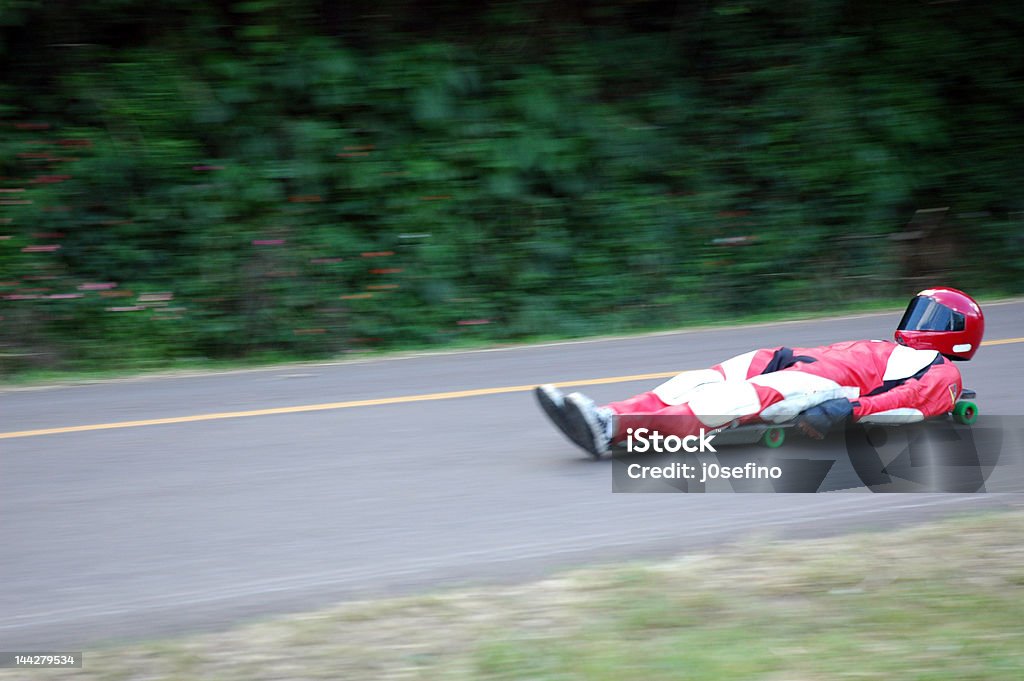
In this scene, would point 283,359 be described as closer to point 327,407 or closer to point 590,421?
point 327,407

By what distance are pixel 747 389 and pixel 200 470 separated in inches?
116

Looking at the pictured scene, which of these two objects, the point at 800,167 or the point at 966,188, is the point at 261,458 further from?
the point at 966,188

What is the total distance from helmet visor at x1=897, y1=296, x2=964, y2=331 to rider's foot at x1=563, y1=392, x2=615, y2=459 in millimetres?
1806

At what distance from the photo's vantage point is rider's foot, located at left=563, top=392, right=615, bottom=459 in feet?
18.0

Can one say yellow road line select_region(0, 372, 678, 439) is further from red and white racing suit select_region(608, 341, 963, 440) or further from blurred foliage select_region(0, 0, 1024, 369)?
blurred foliage select_region(0, 0, 1024, 369)

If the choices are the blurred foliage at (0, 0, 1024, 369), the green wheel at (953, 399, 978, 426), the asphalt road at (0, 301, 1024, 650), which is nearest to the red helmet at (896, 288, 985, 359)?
the green wheel at (953, 399, 978, 426)

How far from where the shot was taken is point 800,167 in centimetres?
1313

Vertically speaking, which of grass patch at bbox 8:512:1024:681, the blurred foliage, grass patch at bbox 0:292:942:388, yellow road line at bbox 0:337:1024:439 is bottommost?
grass patch at bbox 8:512:1024:681

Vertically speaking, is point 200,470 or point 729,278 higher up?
point 729,278

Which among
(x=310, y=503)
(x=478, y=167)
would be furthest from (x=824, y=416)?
(x=478, y=167)

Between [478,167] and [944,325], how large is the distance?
268 inches

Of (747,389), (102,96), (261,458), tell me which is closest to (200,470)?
(261,458)

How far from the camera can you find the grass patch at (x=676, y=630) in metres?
3.41

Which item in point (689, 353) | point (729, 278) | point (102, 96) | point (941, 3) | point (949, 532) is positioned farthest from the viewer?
point (941, 3)
